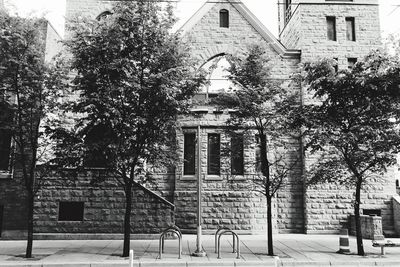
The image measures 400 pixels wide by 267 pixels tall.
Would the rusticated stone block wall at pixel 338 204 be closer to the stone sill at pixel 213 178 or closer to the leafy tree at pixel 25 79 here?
the stone sill at pixel 213 178

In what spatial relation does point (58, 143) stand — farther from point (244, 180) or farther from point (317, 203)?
point (317, 203)

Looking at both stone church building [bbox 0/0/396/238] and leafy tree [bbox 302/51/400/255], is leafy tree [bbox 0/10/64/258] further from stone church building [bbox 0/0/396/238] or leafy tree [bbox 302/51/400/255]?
leafy tree [bbox 302/51/400/255]

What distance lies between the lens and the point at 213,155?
21.4m

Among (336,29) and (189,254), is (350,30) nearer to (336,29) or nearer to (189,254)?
(336,29)

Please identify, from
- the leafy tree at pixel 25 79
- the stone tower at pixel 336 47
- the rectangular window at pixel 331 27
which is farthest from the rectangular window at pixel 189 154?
the rectangular window at pixel 331 27

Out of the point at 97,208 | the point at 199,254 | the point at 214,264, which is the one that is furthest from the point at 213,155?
the point at 214,264

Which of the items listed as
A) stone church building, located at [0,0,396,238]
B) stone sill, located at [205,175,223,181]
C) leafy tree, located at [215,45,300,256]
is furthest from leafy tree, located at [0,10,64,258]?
stone sill, located at [205,175,223,181]

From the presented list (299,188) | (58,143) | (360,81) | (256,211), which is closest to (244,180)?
(256,211)

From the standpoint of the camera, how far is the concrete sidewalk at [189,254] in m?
12.2

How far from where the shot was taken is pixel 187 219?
67.2 feet

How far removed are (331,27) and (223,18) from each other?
6.48 m

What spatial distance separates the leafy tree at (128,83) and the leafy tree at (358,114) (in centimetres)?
470

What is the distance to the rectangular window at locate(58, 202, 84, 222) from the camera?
62.0 ft

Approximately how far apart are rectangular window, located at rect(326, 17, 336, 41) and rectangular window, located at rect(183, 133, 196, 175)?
398 inches
